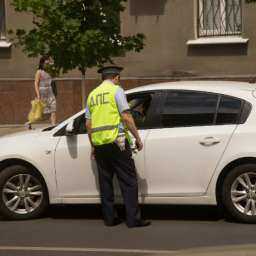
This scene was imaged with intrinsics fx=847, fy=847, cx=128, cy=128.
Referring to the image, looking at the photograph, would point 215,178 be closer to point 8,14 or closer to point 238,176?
point 238,176

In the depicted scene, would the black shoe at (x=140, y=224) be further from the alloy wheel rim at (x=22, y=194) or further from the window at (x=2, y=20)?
the window at (x=2, y=20)

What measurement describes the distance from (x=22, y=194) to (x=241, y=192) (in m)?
2.33

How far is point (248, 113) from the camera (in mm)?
8391

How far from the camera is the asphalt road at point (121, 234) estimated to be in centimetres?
748

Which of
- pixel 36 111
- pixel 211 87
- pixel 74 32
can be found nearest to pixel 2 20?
pixel 36 111

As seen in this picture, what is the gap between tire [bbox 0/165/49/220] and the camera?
29.3 feet

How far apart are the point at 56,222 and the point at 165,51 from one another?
911cm

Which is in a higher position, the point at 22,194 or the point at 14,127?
the point at 22,194

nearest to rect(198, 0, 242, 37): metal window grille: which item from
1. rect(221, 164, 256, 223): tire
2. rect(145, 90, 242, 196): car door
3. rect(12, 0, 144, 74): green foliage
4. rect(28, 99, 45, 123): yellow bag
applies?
rect(28, 99, 45, 123): yellow bag

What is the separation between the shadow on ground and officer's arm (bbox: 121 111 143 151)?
3.93 feet

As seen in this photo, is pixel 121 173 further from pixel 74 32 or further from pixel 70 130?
pixel 74 32

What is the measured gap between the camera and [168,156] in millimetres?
8391

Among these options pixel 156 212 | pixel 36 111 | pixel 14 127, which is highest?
pixel 36 111

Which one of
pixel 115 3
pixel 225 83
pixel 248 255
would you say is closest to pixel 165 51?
pixel 115 3
